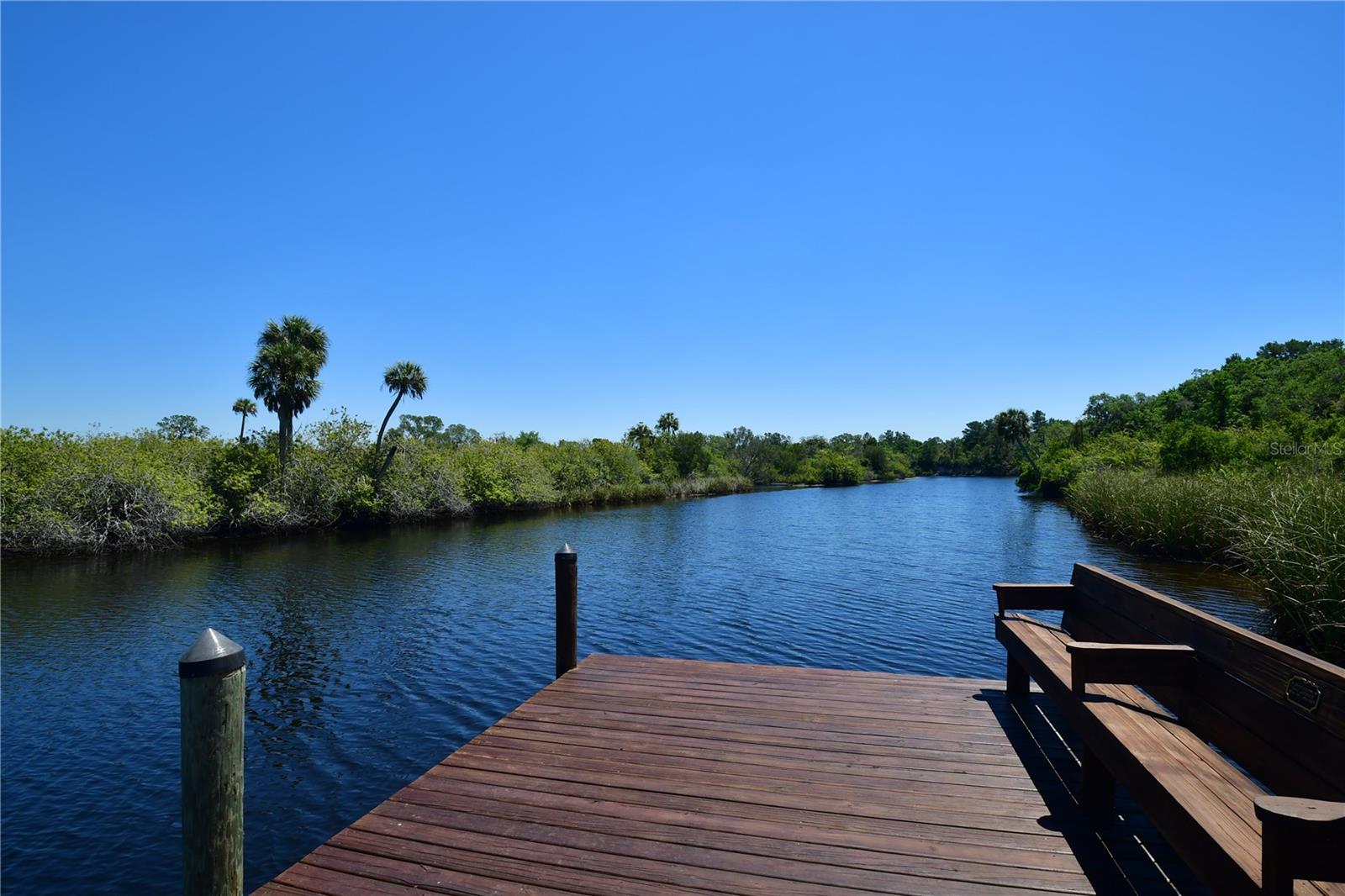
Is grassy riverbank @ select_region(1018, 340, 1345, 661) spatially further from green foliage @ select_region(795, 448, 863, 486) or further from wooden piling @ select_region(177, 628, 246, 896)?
green foliage @ select_region(795, 448, 863, 486)

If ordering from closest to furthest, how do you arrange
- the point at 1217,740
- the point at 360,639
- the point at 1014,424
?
the point at 1217,740
the point at 360,639
the point at 1014,424

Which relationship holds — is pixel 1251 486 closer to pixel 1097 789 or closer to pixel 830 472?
pixel 1097 789

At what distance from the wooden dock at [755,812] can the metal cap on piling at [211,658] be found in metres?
1.32

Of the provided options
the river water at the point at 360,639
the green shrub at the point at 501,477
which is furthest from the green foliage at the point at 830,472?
the river water at the point at 360,639

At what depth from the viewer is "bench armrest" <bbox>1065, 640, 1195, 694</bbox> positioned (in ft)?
11.3

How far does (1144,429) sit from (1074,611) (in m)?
69.9

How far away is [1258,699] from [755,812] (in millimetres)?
2367

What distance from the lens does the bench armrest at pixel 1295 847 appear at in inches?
72.7

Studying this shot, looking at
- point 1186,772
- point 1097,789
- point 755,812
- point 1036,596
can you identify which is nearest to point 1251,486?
point 1036,596

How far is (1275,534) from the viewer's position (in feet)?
28.5

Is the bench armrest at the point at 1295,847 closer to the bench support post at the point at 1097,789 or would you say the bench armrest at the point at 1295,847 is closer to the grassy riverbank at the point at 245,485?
the bench support post at the point at 1097,789

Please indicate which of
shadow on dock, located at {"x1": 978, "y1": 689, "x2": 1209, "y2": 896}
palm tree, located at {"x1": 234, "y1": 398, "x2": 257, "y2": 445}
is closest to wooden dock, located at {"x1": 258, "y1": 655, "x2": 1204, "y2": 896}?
shadow on dock, located at {"x1": 978, "y1": 689, "x2": 1209, "y2": 896}

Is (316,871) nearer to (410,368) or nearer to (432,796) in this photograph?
(432,796)

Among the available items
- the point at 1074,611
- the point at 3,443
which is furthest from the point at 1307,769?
the point at 3,443
